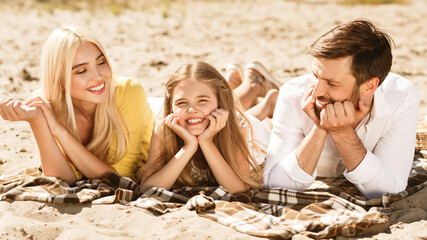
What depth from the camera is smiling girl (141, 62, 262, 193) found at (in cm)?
385

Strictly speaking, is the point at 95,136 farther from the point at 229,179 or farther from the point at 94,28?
the point at 94,28

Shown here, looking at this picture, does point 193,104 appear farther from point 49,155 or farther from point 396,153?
point 396,153

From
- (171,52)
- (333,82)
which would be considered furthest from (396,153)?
(171,52)

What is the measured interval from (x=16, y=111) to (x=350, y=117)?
231 centimetres

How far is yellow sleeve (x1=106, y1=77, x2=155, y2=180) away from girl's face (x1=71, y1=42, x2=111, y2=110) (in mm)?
241

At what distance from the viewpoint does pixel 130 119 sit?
4309 mm

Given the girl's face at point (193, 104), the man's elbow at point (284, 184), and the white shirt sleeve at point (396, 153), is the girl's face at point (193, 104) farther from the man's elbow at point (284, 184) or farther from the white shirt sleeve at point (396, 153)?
the white shirt sleeve at point (396, 153)

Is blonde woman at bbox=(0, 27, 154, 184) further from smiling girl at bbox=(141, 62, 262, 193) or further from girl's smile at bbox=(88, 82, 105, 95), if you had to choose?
smiling girl at bbox=(141, 62, 262, 193)

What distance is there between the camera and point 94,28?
995cm

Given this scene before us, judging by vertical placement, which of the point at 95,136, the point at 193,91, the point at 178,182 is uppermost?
the point at 193,91

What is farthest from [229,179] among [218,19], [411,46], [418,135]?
[218,19]

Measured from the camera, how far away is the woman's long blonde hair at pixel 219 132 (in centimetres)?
400

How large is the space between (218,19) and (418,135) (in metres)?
7.14

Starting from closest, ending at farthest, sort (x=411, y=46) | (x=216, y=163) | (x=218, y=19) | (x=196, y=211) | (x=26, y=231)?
(x=26, y=231), (x=196, y=211), (x=216, y=163), (x=411, y=46), (x=218, y=19)
